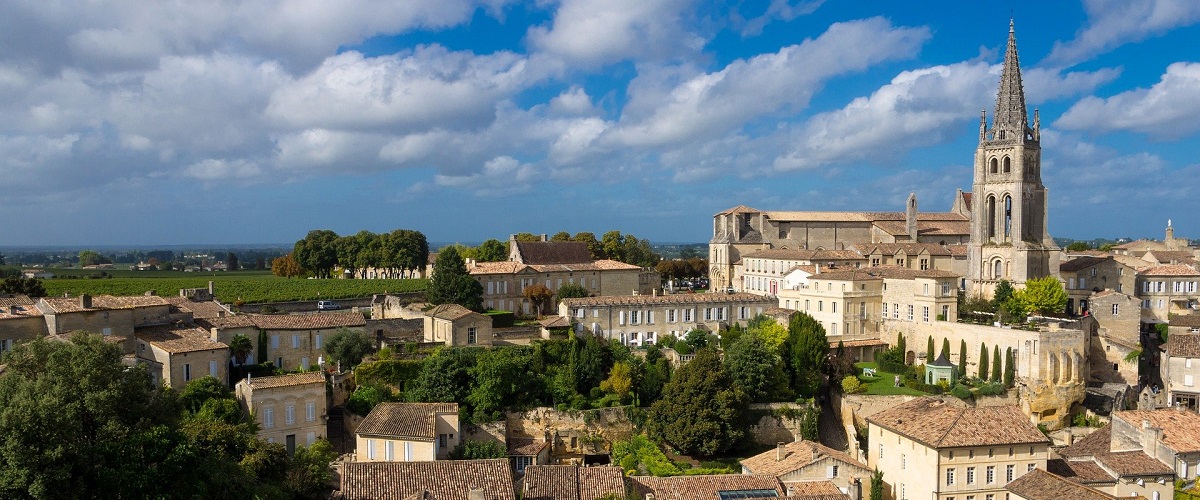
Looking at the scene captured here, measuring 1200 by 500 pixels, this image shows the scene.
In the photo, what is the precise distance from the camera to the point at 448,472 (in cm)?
2862

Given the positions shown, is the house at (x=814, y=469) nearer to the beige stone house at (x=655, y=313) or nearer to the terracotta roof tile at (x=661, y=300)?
the beige stone house at (x=655, y=313)

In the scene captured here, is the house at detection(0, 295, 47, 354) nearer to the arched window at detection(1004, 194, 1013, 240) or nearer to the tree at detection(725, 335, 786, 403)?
the tree at detection(725, 335, 786, 403)

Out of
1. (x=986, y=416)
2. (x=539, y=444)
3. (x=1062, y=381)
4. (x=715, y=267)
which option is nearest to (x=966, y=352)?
(x=1062, y=381)

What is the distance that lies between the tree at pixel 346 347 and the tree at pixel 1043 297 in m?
39.1

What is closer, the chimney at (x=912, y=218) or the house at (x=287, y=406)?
the house at (x=287, y=406)

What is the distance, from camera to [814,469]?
31828mm

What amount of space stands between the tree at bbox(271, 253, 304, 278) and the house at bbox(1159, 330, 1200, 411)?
66.9 meters

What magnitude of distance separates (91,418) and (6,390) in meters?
2.22

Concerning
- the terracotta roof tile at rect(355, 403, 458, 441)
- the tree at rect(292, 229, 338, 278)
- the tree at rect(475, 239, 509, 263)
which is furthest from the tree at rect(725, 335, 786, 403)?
the tree at rect(292, 229, 338, 278)

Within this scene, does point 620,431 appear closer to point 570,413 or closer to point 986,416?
point 570,413

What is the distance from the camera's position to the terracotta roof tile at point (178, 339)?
117 ft

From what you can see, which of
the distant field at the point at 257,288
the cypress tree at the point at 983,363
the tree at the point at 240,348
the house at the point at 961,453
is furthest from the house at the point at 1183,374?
the tree at the point at 240,348

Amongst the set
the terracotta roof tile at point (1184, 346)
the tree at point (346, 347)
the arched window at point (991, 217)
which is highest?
the arched window at point (991, 217)

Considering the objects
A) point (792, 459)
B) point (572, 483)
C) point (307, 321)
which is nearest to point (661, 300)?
point (792, 459)
